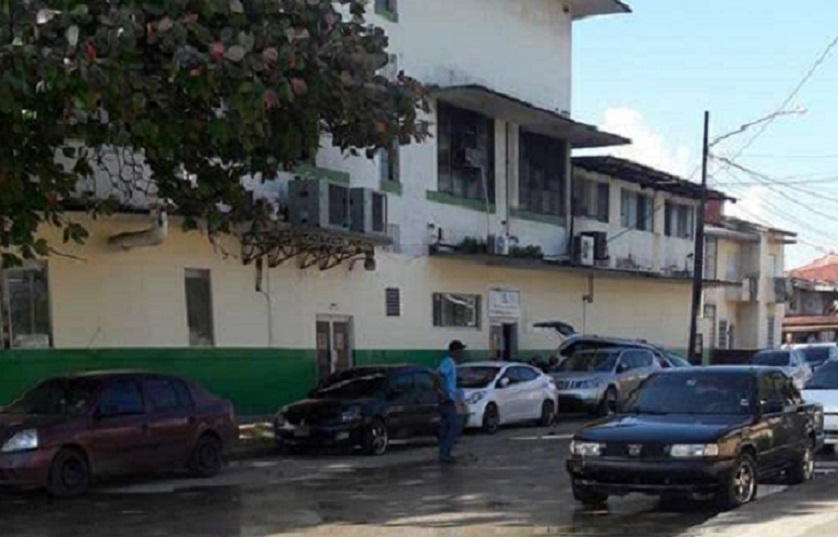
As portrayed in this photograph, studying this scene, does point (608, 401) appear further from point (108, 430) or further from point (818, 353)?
point (108, 430)

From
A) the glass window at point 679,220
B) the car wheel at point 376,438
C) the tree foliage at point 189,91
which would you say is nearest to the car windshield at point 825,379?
the car wheel at point 376,438

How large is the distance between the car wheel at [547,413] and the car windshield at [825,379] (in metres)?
7.84

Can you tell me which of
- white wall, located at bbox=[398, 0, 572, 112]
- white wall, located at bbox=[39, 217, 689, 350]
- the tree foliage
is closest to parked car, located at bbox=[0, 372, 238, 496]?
the tree foliage

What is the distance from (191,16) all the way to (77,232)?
415 centimetres

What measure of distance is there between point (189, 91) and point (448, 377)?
30.0 feet

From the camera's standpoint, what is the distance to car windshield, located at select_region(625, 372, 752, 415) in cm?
1419

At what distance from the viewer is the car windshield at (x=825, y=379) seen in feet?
67.9

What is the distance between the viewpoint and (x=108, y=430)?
16766 mm

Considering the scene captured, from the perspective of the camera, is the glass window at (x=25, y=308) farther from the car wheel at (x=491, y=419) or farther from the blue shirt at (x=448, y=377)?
the car wheel at (x=491, y=419)

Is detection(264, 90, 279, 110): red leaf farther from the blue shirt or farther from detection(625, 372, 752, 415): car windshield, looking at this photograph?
the blue shirt

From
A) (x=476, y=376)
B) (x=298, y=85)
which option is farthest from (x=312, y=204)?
(x=298, y=85)

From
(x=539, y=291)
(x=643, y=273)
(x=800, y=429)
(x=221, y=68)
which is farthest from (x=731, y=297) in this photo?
(x=221, y=68)

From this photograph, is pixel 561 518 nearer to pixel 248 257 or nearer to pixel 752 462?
pixel 752 462

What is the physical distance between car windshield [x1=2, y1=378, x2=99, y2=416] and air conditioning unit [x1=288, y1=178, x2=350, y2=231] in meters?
8.71
